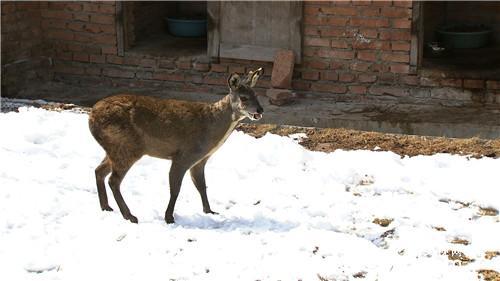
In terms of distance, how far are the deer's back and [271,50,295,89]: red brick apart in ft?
12.5

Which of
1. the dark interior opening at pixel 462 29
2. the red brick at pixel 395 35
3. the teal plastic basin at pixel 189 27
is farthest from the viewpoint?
the teal plastic basin at pixel 189 27

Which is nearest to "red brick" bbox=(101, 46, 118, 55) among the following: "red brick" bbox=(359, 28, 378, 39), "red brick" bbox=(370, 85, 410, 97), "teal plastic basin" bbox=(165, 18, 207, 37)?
"teal plastic basin" bbox=(165, 18, 207, 37)

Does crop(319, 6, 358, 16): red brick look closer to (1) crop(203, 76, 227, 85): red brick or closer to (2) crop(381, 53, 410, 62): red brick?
(2) crop(381, 53, 410, 62): red brick

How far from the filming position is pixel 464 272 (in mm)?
5914

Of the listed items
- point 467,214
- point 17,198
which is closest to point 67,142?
point 17,198

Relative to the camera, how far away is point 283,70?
10609mm

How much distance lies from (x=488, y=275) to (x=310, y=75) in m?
5.33

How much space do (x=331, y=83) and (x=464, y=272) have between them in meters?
5.15

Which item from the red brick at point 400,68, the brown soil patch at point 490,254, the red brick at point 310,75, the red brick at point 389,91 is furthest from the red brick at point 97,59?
the brown soil patch at point 490,254

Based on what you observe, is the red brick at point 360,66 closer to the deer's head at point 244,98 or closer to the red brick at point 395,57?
the red brick at point 395,57

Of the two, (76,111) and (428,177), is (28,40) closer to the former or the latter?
(76,111)

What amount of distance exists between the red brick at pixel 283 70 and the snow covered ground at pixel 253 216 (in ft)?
5.85

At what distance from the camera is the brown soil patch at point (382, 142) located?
8.48 metres

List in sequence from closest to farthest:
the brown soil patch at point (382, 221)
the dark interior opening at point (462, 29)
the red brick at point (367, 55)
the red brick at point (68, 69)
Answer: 1. the brown soil patch at point (382, 221)
2. the red brick at point (367, 55)
3. the dark interior opening at point (462, 29)
4. the red brick at point (68, 69)
